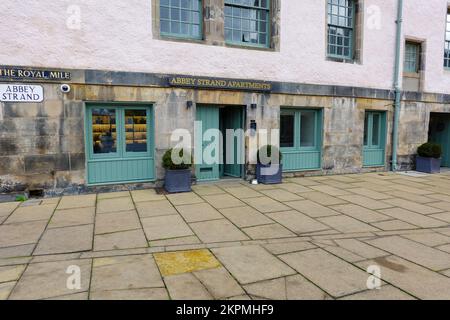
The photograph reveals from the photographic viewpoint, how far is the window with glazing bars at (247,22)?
978 cm

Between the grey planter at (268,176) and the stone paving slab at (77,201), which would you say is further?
the grey planter at (268,176)

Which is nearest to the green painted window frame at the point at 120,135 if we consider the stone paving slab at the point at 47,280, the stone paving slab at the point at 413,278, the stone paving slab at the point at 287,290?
the stone paving slab at the point at 47,280

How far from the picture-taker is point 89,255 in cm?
455

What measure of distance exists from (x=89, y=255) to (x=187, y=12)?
737 centimetres

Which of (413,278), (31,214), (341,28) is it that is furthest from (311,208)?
(341,28)

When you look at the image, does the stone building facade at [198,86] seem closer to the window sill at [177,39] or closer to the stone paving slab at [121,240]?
the window sill at [177,39]

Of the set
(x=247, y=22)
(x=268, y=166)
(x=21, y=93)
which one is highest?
(x=247, y=22)

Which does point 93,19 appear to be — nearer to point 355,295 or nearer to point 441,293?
point 355,295

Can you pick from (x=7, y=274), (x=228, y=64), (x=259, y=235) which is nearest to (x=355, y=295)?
(x=259, y=235)

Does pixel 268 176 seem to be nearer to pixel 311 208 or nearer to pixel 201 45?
pixel 311 208

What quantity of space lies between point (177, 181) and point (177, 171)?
0.89ft

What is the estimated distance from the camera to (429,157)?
41.4 feet

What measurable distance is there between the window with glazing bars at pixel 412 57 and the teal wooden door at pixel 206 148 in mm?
8748

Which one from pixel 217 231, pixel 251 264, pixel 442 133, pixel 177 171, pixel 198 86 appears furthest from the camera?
pixel 442 133
